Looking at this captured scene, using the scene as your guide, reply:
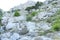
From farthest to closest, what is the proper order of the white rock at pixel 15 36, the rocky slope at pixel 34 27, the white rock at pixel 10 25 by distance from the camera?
the white rock at pixel 10 25, the rocky slope at pixel 34 27, the white rock at pixel 15 36

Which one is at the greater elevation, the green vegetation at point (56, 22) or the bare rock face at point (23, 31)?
the green vegetation at point (56, 22)

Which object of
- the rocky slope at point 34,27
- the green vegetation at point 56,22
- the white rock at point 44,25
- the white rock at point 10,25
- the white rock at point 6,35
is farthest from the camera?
the white rock at point 10,25

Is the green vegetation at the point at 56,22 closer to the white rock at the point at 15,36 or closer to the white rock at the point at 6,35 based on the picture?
the white rock at the point at 15,36

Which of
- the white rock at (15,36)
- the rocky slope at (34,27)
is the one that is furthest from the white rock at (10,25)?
the white rock at (15,36)

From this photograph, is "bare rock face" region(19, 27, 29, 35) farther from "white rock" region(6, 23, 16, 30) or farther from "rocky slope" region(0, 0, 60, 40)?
"white rock" region(6, 23, 16, 30)

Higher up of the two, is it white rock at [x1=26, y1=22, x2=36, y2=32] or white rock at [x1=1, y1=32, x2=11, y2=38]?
white rock at [x1=26, y1=22, x2=36, y2=32]

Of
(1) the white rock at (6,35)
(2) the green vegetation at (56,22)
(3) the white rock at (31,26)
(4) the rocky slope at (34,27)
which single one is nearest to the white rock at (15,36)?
(4) the rocky slope at (34,27)

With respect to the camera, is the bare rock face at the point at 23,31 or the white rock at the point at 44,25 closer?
the bare rock face at the point at 23,31

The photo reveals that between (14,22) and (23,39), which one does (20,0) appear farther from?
(23,39)

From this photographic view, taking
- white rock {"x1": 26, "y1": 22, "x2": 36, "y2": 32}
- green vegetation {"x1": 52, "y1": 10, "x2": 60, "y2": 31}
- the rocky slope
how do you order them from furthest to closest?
white rock {"x1": 26, "y1": 22, "x2": 36, "y2": 32}
green vegetation {"x1": 52, "y1": 10, "x2": 60, "y2": 31}
the rocky slope

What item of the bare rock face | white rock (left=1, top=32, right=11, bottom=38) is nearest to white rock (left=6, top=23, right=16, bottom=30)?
the bare rock face

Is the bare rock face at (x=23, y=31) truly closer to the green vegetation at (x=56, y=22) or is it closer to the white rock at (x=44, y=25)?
the white rock at (x=44, y=25)

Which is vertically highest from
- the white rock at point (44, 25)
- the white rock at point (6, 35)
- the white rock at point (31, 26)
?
the white rock at point (31, 26)

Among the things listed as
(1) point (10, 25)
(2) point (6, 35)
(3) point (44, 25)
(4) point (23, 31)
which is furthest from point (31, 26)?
(2) point (6, 35)
